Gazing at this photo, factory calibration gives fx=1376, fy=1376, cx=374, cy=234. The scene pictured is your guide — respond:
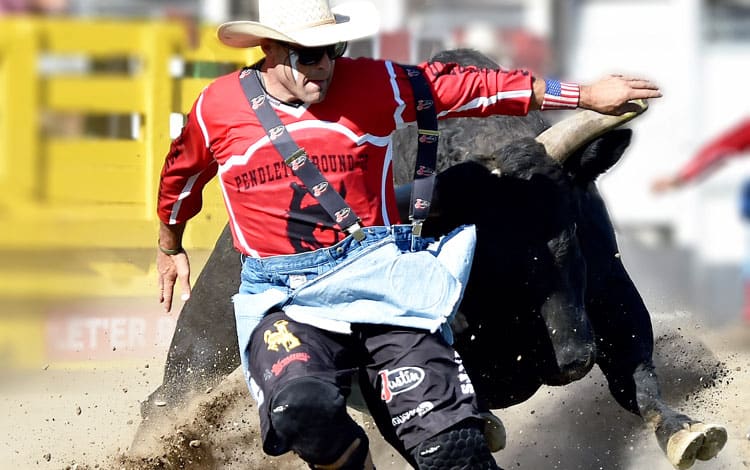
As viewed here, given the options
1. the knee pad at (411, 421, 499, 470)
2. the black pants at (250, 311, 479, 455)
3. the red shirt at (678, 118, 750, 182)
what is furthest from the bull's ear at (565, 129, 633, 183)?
the knee pad at (411, 421, 499, 470)

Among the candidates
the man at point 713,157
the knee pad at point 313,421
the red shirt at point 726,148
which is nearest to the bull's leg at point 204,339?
the knee pad at point 313,421

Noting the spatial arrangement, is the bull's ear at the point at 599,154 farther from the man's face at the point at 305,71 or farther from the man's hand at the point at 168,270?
the man's hand at the point at 168,270

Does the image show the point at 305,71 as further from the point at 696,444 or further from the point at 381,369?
the point at 696,444

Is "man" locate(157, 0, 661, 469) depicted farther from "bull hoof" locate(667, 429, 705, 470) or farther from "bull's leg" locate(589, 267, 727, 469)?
"bull's leg" locate(589, 267, 727, 469)

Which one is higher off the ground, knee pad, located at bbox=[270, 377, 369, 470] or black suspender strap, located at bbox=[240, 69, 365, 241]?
black suspender strap, located at bbox=[240, 69, 365, 241]

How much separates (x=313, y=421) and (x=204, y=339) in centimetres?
186

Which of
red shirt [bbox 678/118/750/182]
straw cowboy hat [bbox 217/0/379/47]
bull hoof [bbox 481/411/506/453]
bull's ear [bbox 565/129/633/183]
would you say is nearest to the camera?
straw cowboy hat [bbox 217/0/379/47]

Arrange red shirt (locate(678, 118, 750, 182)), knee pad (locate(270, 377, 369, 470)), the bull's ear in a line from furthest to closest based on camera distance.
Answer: the bull's ear → red shirt (locate(678, 118, 750, 182)) → knee pad (locate(270, 377, 369, 470))

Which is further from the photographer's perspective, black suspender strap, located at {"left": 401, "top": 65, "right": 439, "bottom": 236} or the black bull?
the black bull

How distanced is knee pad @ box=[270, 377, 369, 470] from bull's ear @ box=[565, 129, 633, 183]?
1.39 m

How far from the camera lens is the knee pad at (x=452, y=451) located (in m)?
3.67

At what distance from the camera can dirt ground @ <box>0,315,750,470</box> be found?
531 cm

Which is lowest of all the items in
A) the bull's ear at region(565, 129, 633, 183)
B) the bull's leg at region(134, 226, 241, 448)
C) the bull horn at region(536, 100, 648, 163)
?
the bull's leg at region(134, 226, 241, 448)

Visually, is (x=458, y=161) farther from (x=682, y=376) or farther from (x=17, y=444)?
(x=17, y=444)
